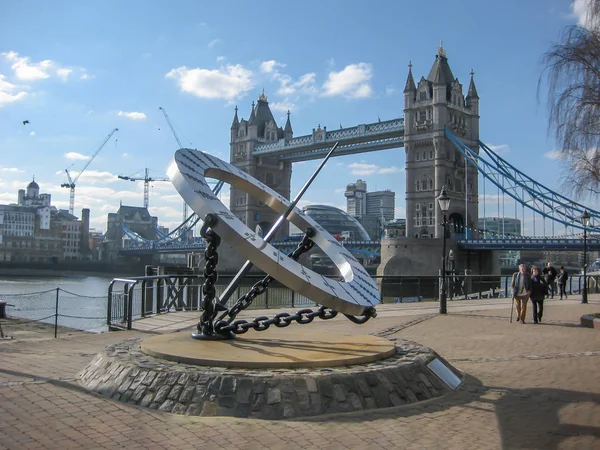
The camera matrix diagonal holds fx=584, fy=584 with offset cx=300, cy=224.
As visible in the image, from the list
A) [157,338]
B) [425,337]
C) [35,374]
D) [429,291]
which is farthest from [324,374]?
[429,291]

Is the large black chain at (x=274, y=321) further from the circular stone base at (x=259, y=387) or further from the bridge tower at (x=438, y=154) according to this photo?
the bridge tower at (x=438, y=154)

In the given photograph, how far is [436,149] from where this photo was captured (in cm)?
5494

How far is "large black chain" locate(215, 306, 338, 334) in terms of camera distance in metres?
7.16

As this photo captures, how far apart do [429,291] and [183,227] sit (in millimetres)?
68319

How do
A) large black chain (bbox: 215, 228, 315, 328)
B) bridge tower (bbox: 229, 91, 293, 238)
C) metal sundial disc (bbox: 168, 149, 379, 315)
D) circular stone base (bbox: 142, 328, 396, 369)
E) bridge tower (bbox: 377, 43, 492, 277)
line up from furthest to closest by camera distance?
bridge tower (bbox: 229, 91, 293, 238) < bridge tower (bbox: 377, 43, 492, 277) < large black chain (bbox: 215, 228, 315, 328) < metal sundial disc (bbox: 168, 149, 379, 315) < circular stone base (bbox: 142, 328, 396, 369)

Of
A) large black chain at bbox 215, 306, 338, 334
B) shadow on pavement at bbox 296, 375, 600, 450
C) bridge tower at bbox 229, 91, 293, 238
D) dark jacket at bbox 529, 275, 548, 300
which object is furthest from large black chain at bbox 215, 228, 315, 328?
bridge tower at bbox 229, 91, 293, 238

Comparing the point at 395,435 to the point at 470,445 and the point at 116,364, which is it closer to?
the point at 470,445

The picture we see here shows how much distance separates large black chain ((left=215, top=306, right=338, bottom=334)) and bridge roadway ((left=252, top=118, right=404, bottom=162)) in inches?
2069

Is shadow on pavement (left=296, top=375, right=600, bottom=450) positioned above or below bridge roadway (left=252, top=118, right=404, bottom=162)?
below

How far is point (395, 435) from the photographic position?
4992mm

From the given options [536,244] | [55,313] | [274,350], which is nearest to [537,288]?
[274,350]

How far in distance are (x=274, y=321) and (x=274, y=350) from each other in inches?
15.9

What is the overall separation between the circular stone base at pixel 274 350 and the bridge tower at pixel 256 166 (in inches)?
2631

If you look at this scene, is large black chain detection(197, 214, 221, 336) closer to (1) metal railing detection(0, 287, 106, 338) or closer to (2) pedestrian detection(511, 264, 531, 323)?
(2) pedestrian detection(511, 264, 531, 323)
